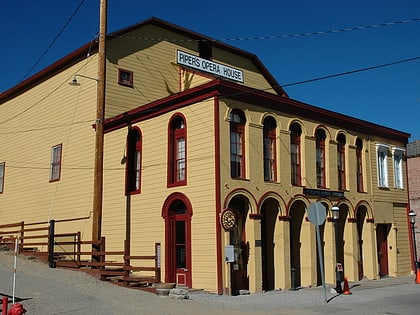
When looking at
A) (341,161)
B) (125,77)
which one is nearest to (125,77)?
(125,77)

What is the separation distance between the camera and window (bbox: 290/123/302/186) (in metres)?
20.5

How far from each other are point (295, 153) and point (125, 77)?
8.19 metres

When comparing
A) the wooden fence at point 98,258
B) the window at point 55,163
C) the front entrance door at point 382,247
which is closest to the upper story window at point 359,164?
the front entrance door at point 382,247

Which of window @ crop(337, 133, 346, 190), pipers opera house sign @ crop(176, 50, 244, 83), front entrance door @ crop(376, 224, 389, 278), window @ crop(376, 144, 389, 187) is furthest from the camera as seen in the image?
pipers opera house sign @ crop(176, 50, 244, 83)

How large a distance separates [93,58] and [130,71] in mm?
1681

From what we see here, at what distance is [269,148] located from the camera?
19.8 m

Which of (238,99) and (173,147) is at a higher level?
(238,99)

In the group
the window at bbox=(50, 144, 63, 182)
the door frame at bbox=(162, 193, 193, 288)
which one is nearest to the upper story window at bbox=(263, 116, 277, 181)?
the door frame at bbox=(162, 193, 193, 288)

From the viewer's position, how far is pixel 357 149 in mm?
23953

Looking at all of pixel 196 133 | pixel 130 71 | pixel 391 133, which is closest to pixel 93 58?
pixel 130 71

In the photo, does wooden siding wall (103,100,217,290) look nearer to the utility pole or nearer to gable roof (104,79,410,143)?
gable roof (104,79,410,143)

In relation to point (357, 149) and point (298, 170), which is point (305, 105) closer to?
point (298, 170)

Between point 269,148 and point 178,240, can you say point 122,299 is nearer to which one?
point 178,240

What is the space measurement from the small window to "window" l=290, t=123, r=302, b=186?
24.8 feet
